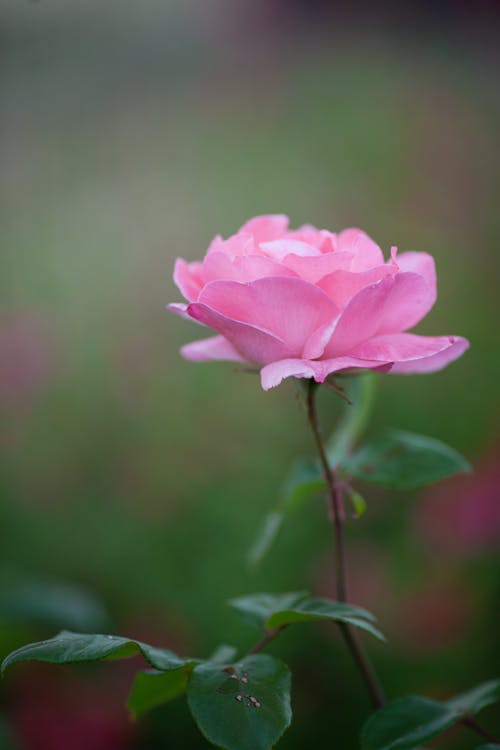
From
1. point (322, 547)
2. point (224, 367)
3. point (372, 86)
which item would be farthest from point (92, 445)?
point (372, 86)

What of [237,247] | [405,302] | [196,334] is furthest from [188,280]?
[196,334]

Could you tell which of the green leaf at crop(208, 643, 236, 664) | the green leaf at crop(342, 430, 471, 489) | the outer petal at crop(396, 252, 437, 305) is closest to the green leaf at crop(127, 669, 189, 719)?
the green leaf at crop(208, 643, 236, 664)

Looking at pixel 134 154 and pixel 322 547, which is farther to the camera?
pixel 134 154

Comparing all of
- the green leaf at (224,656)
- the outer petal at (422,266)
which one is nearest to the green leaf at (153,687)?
the green leaf at (224,656)

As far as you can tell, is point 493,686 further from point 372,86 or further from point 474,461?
point 372,86

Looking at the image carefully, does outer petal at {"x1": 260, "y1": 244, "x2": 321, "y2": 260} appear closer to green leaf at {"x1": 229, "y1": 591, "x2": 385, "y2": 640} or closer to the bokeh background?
green leaf at {"x1": 229, "y1": 591, "x2": 385, "y2": 640}

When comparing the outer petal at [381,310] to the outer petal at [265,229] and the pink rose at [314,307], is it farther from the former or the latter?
the outer petal at [265,229]
